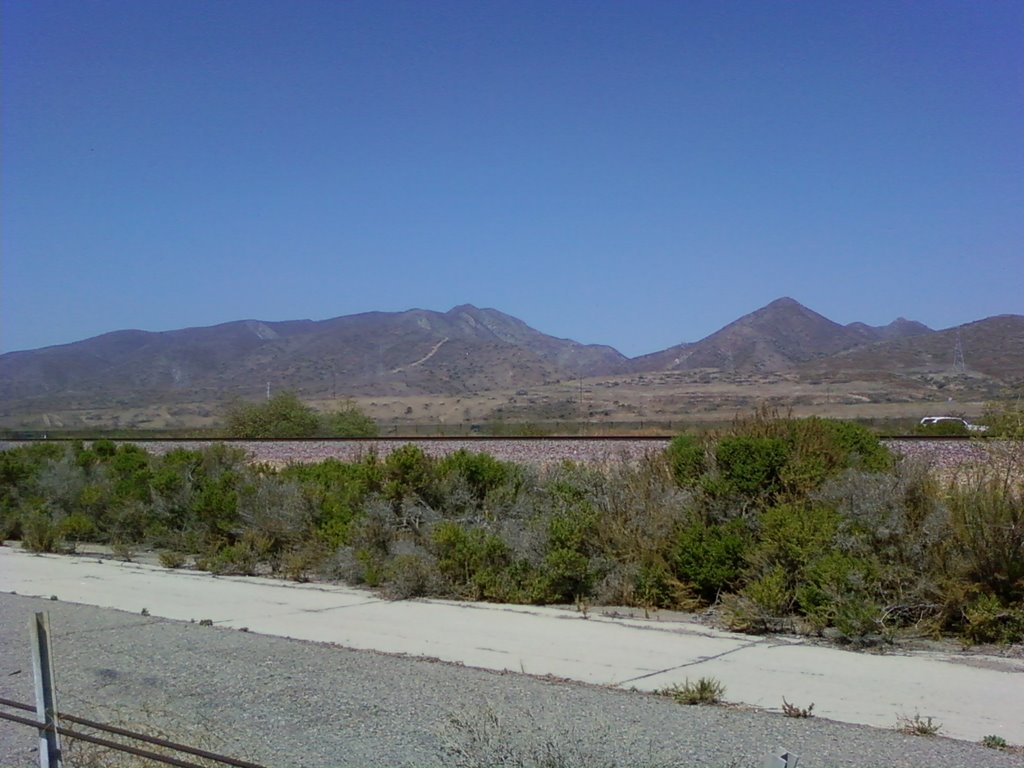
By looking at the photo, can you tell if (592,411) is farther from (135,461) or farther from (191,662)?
(191,662)

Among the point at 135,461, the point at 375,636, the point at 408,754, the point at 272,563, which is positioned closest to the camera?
the point at 408,754

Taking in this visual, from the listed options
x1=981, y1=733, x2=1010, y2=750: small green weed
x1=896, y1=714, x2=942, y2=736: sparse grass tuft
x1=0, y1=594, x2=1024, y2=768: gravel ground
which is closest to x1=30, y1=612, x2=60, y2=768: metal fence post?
x1=0, y1=594, x2=1024, y2=768: gravel ground

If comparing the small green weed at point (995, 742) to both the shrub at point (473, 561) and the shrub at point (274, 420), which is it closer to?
the shrub at point (473, 561)

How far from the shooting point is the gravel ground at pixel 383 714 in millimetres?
7352

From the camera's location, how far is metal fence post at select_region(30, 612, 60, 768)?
6.91 m

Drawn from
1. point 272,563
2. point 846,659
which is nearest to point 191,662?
point 846,659

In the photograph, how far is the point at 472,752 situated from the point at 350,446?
35.5 metres

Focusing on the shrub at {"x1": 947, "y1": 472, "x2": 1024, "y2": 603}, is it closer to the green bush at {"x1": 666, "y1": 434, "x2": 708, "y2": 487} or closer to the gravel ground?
the green bush at {"x1": 666, "y1": 434, "x2": 708, "y2": 487}

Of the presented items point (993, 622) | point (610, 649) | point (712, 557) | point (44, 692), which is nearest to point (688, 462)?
point (712, 557)

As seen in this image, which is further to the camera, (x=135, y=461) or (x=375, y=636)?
(x=135, y=461)

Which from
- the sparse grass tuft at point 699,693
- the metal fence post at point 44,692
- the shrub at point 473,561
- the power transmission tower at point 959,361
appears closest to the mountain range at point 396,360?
the power transmission tower at point 959,361

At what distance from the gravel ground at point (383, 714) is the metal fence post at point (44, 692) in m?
0.80

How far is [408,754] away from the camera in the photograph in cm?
746

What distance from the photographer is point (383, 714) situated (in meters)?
8.62
